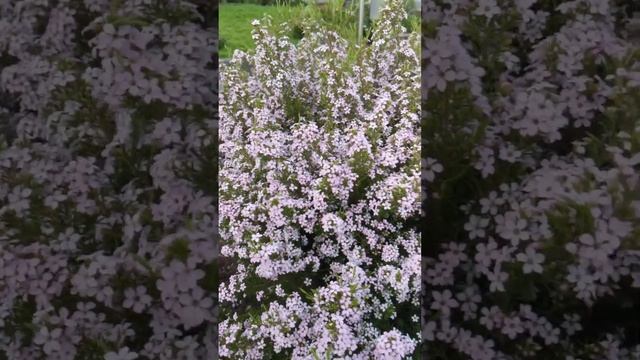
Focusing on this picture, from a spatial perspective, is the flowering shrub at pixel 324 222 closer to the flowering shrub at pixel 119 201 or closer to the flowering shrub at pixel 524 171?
the flowering shrub at pixel 524 171

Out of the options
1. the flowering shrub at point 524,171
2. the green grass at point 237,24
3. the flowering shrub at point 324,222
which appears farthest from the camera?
the green grass at point 237,24

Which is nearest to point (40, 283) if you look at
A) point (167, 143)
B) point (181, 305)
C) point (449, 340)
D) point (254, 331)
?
point (181, 305)

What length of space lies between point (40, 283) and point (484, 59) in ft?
4.76

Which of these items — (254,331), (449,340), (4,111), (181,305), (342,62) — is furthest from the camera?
(342,62)

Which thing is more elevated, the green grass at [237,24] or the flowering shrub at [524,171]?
the green grass at [237,24]

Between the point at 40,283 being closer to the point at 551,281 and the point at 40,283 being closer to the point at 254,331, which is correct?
the point at 254,331

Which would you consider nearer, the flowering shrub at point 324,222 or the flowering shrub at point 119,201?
the flowering shrub at point 119,201

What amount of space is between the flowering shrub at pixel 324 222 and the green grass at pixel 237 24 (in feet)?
4.91

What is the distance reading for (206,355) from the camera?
74.2 inches

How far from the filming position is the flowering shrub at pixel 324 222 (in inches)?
85.4

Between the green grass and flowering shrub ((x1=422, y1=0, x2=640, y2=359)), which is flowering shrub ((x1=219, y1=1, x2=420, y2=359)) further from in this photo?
the green grass

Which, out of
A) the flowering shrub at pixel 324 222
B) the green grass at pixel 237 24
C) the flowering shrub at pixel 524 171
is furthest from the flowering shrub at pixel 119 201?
the green grass at pixel 237 24

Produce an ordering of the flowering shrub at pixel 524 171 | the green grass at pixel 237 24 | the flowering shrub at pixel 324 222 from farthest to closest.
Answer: the green grass at pixel 237 24
the flowering shrub at pixel 324 222
the flowering shrub at pixel 524 171

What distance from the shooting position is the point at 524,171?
1.94 m
